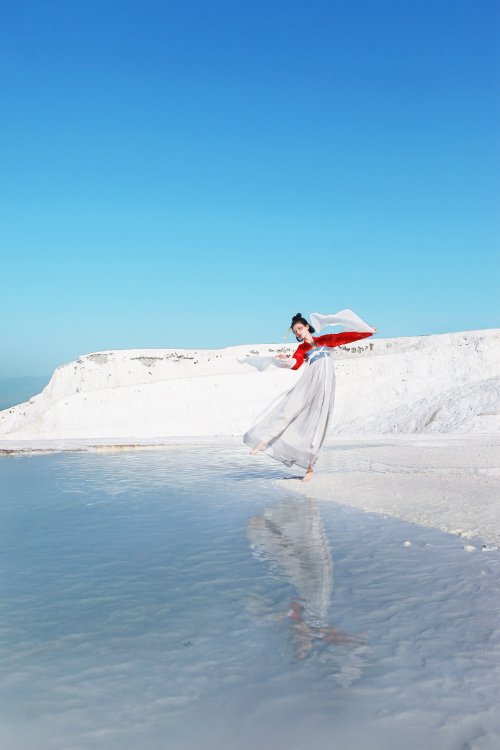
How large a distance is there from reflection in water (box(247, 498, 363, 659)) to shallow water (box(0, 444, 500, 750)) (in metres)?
0.02

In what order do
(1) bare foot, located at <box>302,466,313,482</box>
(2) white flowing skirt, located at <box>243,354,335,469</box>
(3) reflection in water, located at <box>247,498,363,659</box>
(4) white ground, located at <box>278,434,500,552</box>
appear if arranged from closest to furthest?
(3) reflection in water, located at <box>247,498,363,659</box>, (4) white ground, located at <box>278,434,500,552</box>, (1) bare foot, located at <box>302,466,313,482</box>, (2) white flowing skirt, located at <box>243,354,335,469</box>

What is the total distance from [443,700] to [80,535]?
12.2 feet

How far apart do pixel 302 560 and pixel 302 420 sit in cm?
467

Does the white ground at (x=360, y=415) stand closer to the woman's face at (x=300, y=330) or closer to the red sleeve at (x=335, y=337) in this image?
the red sleeve at (x=335, y=337)

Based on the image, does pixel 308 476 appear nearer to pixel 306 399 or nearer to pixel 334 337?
pixel 306 399

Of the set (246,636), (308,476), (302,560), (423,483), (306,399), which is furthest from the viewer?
(306,399)

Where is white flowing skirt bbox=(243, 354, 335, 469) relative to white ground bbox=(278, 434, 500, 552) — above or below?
above

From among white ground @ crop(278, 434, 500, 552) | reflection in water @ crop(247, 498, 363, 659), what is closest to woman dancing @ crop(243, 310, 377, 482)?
white ground @ crop(278, 434, 500, 552)

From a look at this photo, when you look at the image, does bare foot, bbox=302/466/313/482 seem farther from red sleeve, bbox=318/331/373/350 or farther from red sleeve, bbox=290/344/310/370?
red sleeve, bbox=318/331/373/350

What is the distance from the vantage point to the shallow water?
→ 2391mm

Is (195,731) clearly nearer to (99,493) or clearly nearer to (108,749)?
(108,749)

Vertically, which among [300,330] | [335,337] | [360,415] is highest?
[300,330]

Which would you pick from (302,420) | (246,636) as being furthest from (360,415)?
(246,636)

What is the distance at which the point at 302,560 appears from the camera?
184 inches
